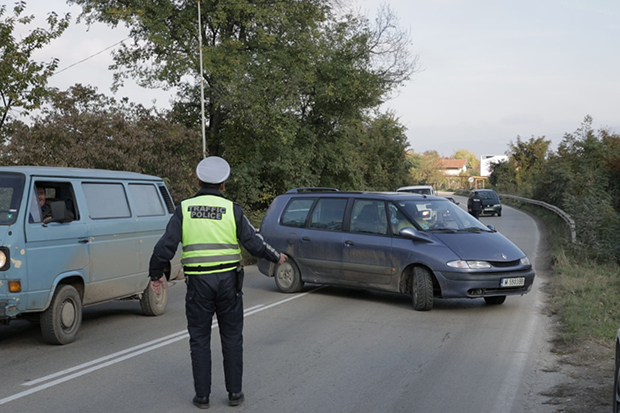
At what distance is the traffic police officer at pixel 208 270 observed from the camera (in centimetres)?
559

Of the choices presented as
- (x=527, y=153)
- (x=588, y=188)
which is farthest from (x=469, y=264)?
(x=527, y=153)

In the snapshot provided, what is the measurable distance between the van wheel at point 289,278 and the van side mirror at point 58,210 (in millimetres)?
5011

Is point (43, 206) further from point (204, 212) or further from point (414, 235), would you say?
point (414, 235)

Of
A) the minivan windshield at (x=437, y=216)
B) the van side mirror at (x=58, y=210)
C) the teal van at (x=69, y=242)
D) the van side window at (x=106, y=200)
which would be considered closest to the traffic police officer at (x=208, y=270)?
the teal van at (x=69, y=242)

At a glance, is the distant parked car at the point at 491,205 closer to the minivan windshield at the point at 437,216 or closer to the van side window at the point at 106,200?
the minivan windshield at the point at 437,216

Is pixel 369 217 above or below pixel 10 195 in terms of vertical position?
below

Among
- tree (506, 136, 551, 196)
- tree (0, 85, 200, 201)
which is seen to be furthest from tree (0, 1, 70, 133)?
tree (506, 136, 551, 196)

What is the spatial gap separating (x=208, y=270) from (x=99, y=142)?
1398 cm

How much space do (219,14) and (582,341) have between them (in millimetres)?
24366

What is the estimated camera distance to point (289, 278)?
12484 mm

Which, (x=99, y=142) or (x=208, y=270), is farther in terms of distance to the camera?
(x=99, y=142)

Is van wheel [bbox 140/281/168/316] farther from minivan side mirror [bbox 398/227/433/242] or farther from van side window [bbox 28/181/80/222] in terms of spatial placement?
minivan side mirror [bbox 398/227/433/242]

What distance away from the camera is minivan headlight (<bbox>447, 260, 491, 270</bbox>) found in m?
10.2

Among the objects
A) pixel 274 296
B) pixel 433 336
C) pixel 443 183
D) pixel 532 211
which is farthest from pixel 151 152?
pixel 443 183
